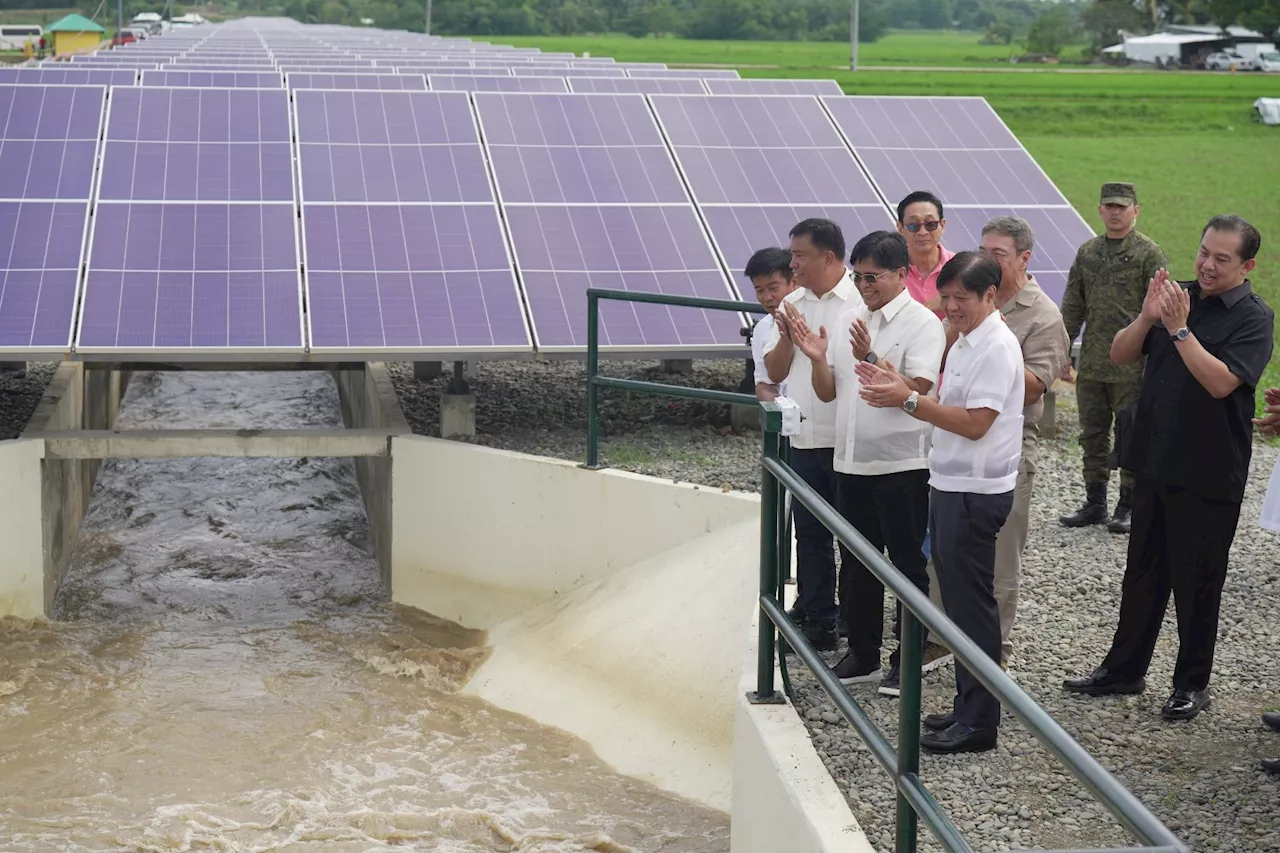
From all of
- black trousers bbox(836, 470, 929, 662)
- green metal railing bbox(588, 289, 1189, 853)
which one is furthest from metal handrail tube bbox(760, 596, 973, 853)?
black trousers bbox(836, 470, 929, 662)

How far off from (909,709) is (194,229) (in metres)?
8.06

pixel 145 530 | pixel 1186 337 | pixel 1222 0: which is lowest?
pixel 145 530

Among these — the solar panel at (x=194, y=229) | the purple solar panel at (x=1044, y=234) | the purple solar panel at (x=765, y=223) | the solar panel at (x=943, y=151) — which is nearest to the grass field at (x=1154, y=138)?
the purple solar panel at (x=1044, y=234)

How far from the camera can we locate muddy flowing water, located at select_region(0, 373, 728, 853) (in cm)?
766

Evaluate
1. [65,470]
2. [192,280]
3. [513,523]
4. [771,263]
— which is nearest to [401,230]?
[192,280]

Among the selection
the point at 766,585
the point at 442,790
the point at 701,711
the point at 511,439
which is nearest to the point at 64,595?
the point at 511,439

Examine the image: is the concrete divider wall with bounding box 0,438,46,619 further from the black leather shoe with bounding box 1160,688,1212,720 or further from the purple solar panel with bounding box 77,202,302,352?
the black leather shoe with bounding box 1160,688,1212,720

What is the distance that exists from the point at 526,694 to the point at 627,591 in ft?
2.74

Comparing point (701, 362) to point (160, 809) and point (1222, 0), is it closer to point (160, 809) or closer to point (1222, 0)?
point (160, 809)

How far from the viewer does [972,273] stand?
213 inches

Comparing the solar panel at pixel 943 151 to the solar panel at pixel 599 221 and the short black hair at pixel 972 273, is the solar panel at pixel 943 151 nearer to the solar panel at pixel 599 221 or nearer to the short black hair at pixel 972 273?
the solar panel at pixel 599 221

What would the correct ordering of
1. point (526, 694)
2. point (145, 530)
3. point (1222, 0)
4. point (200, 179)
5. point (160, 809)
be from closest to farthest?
point (160, 809)
point (526, 694)
point (200, 179)
point (145, 530)
point (1222, 0)

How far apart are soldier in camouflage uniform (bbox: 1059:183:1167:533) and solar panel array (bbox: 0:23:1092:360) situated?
232 cm

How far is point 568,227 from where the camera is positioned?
1118 centimetres
